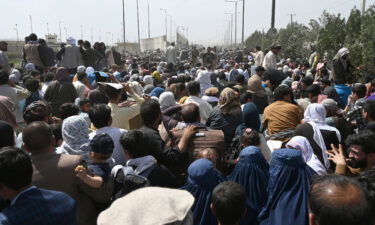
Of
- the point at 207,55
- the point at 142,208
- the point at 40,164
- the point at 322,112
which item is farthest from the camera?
the point at 207,55

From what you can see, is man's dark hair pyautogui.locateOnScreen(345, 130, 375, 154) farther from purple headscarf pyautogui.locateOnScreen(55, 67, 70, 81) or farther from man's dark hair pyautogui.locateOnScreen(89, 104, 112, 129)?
purple headscarf pyautogui.locateOnScreen(55, 67, 70, 81)

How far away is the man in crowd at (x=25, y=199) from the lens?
7.55 ft

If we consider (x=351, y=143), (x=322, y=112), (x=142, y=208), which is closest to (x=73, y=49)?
(x=322, y=112)

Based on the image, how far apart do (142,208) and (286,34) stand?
27.9 m

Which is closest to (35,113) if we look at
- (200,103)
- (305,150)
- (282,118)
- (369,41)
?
(200,103)

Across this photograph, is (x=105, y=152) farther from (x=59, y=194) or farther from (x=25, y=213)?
(x=25, y=213)

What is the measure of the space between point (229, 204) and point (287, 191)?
76 cm

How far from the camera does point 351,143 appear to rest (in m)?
3.57

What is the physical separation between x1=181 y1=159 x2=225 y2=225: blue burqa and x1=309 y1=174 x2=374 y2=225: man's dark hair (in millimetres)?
1264

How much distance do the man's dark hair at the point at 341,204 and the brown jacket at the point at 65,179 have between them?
182 cm

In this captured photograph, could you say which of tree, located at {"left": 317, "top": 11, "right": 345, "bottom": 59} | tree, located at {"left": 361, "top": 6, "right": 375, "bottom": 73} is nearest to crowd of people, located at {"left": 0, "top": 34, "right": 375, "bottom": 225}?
tree, located at {"left": 361, "top": 6, "right": 375, "bottom": 73}

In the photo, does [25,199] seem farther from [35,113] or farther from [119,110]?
[119,110]

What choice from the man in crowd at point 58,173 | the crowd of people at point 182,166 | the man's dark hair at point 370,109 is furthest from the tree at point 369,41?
the man in crowd at point 58,173

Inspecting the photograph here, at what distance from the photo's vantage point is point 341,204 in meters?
1.85
